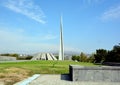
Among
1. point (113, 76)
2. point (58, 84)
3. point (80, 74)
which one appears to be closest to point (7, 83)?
point (58, 84)

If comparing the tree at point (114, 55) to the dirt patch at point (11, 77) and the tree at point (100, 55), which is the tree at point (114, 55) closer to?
the tree at point (100, 55)

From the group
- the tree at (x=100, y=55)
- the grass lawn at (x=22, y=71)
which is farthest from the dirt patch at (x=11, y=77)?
the tree at (x=100, y=55)

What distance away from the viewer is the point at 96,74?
46.6ft

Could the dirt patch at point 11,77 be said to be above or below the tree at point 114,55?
below

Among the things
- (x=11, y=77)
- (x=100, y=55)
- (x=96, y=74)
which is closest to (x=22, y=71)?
(x=11, y=77)

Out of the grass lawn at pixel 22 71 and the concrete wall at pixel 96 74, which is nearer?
the concrete wall at pixel 96 74

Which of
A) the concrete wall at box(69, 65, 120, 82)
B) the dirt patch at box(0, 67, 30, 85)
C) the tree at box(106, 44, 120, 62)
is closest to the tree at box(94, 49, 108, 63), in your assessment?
the tree at box(106, 44, 120, 62)

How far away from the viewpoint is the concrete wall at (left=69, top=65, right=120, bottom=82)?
46.2 feet

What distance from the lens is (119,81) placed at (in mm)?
14086

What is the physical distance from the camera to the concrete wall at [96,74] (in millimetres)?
14094

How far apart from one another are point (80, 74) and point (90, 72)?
2.13ft

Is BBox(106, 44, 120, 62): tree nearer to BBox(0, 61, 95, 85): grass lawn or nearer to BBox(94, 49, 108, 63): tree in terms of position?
BBox(94, 49, 108, 63): tree

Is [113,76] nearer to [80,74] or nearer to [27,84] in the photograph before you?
[80,74]

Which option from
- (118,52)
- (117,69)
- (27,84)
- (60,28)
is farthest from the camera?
(60,28)
